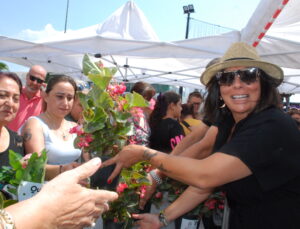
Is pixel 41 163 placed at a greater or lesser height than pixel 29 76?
lesser

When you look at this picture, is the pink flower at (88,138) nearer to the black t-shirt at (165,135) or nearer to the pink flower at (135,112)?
the pink flower at (135,112)

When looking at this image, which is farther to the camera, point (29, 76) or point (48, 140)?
point (29, 76)

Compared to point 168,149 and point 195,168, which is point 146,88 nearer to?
point 168,149

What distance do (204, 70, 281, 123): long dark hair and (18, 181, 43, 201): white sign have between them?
3.84 feet

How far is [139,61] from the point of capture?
7742 mm

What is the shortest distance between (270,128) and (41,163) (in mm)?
1077

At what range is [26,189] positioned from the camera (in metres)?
1.16

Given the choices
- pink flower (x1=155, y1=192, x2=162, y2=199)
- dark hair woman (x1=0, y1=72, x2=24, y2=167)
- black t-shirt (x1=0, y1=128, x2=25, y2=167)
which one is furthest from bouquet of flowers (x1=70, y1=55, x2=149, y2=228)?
dark hair woman (x1=0, y1=72, x2=24, y2=167)

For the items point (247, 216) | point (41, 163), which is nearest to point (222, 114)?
point (247, 216)

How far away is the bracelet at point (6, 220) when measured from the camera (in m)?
0.78

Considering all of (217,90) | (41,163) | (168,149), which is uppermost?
(217,90)

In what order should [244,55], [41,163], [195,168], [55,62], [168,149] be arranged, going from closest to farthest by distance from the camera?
[41,163] → [195,168] → [244,55] → [168,149] → [55,62]

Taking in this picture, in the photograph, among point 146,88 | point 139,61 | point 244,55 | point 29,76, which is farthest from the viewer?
point 139,61

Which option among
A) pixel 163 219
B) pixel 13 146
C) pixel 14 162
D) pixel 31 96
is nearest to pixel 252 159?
pixel 163 219
